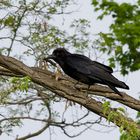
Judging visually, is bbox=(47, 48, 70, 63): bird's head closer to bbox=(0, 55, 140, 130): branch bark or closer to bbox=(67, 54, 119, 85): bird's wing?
bbox=(67, 54, 119, 85): bird's wing

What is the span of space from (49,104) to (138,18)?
2.64 meters

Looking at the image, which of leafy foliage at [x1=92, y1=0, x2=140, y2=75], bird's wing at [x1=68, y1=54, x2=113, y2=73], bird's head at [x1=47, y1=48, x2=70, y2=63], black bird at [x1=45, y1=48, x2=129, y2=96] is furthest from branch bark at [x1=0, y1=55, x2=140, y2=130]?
leafy foliage at [x1=92, y1=0, x2=140, y2=75]

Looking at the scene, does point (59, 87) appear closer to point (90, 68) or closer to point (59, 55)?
point (90, 68)

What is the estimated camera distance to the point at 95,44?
1241 cm

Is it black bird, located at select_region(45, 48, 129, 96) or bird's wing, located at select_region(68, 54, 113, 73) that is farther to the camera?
→ bird's wing, located at select_region(68, 54, 113, 73)

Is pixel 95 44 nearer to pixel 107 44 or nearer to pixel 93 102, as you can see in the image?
pixel 107 44

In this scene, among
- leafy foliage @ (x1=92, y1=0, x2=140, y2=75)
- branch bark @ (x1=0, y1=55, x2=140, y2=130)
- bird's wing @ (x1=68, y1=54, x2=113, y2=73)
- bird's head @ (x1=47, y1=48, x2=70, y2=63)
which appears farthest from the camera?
leafy foliage @ (x1=92, y1=0, x2=140, y2=75)

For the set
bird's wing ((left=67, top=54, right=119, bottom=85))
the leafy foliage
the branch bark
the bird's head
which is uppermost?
the leafy foliage

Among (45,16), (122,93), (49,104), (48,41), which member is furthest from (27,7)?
(122,93)

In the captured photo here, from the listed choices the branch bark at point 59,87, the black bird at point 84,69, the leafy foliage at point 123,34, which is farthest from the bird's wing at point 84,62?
the leafy foliage at point 123,34

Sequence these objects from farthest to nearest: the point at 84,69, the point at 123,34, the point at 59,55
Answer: the point at 123,34, the point at 59,55, the point at 84,69

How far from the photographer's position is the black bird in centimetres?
527

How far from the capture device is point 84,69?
17.7 ft

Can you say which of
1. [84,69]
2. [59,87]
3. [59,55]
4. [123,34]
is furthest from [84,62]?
[123,34]
